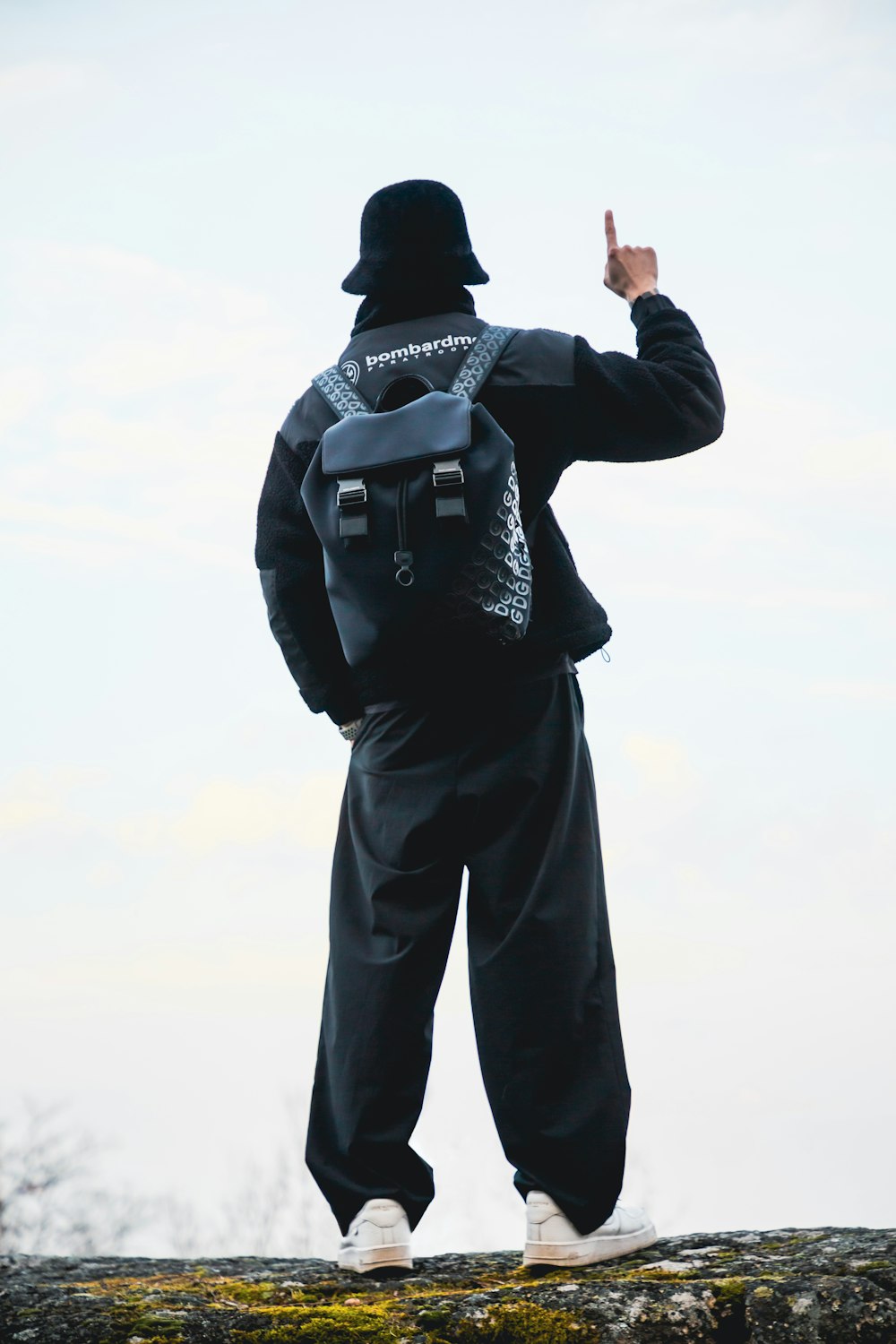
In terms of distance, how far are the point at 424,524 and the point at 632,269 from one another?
103 cm

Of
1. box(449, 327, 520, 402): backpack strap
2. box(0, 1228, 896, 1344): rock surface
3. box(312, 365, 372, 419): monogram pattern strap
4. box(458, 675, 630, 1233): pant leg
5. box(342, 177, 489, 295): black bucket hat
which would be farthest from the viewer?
box(342, 177, 489, 295): black bucket hat

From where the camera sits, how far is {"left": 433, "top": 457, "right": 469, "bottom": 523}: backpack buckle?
2727mm

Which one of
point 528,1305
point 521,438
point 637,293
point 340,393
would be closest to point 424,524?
point 521,438

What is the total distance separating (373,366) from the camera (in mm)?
3125

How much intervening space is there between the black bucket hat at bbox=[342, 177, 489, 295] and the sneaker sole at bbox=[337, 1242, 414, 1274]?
2.26 meters

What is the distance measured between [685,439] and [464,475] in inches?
26.1

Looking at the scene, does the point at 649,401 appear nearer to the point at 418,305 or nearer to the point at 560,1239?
the point at 418,305

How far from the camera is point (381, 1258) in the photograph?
111 inches

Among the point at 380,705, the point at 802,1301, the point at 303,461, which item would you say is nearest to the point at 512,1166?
the point at 802,1301

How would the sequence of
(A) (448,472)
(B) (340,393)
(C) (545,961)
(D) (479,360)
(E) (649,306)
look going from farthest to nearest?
(E) (649,306)
(B) (340,393)
(D) (479,360)
(C) (545,961)
(A) (448,472)

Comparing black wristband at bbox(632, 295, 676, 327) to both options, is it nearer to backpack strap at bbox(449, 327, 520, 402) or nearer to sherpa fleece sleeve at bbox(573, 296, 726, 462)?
sherpa fleece sleeve at bbox(573, 296, 726, 462)

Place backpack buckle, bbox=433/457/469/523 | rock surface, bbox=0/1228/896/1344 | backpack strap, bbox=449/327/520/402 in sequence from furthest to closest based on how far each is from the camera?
backpack strap, bbox=449/327/520/402, backpack buckle, bbox=433/457/469/523, rock surface, bbox=0/1228/896/1344

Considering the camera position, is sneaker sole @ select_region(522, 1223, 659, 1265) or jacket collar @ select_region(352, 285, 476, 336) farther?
jacket collar @ select_region(352, 285, 476, 336)

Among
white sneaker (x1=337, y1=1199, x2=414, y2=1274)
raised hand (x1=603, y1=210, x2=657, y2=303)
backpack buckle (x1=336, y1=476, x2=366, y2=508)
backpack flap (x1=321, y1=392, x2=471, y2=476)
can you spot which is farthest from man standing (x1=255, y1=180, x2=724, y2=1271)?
backpack buckle (x1=336, y1=476, x2=366, y2=508)
